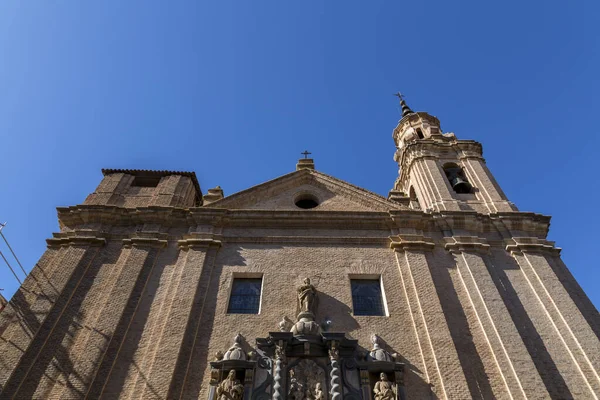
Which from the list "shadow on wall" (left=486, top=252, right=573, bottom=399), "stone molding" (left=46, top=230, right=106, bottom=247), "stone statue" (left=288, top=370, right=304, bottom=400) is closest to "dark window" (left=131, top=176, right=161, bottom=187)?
"stone molding" (left=46, top=230, right=106, bottom=247)

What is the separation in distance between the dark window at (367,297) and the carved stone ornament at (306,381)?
2.23 metres

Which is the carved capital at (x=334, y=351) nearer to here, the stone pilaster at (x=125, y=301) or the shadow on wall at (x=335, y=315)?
the shadow on wall at (x=335, y=315)

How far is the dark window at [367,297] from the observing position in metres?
11.9

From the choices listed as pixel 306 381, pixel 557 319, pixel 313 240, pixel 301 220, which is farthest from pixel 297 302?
pixel 557 319

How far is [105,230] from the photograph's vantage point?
13.7 meters

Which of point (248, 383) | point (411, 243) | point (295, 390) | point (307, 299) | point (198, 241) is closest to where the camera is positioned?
point (295, 390)

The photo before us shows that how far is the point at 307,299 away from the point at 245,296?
5.77 ft

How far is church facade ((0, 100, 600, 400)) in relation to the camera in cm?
983

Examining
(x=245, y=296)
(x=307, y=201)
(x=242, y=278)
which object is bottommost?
(x=245, y=296)

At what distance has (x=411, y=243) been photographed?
13.4 metres

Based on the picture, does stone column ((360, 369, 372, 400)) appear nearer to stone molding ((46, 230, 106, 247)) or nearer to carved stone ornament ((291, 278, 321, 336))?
carved stone ornament ((291, 278, 321, 336))

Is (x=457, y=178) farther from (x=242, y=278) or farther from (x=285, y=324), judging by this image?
(x=285, y=324)

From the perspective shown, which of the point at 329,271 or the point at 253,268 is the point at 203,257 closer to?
the point at 253,268

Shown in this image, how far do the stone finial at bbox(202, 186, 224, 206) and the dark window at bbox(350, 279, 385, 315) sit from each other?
5816mm
